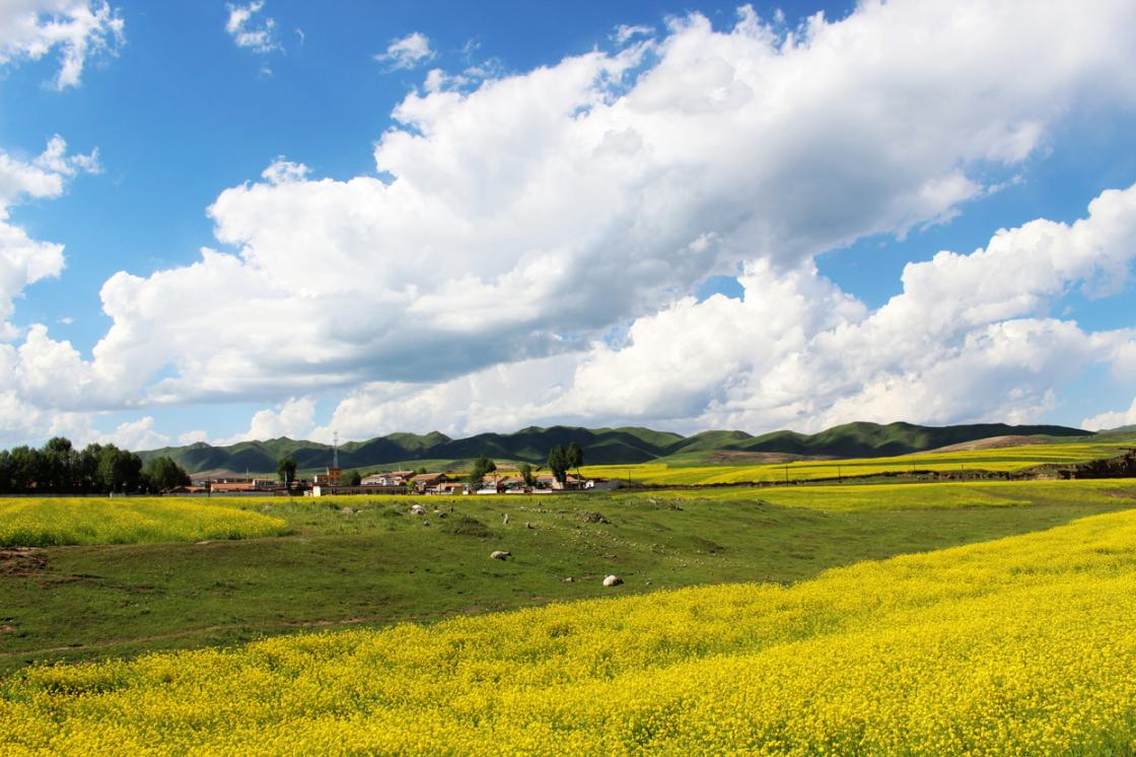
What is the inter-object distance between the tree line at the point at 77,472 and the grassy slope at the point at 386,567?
84650 millimetres

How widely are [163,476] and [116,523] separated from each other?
117 meters

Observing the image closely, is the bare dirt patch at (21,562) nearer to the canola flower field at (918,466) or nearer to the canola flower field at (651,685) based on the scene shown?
the canola flower field at (651,685)

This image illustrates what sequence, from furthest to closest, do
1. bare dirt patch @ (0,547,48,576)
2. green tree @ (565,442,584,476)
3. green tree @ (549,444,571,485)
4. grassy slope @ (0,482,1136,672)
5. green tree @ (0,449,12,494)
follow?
Answer: green tree @ (549,444,571,485), green tree @ (565,442,584,476), green tree @ (0,449,12,494), bare dirt patch @ (0,547,48,576), grassy slope @ (0,482,1136,672)

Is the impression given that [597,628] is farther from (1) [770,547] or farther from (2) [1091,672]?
(1) [770,547]

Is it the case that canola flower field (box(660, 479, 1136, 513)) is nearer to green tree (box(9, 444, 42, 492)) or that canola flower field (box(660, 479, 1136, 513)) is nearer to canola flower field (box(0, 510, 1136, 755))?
canola flower field (box(0, 510, 1136, 755))

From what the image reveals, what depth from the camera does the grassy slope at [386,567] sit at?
23422 mm

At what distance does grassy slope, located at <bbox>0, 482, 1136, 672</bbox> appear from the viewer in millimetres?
23422

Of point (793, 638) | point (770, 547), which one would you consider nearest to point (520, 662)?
point (793, 638)

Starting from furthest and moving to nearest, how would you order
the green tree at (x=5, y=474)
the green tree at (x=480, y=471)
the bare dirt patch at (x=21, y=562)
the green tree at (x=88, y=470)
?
the green tree at (x=480, y=471) < the green tree at (x=88, y=470) < the green tree at (x=5, y=474) < the bare dirt patch at (x=21, y=562)

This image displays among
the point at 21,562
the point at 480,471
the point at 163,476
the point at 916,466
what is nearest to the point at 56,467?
the point at 163,476

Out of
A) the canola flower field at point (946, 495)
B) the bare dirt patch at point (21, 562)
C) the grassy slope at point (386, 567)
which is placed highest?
the bare dirt patch at point (21, 562)

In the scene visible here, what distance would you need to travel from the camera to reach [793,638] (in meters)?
21.6

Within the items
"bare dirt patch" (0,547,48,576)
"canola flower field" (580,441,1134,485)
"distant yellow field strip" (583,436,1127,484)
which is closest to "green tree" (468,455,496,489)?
"distant yellow field strip" (583,436,1127,484)

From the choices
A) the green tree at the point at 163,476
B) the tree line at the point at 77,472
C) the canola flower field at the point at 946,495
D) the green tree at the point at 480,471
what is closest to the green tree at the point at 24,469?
the tree line at the point at 77,472
